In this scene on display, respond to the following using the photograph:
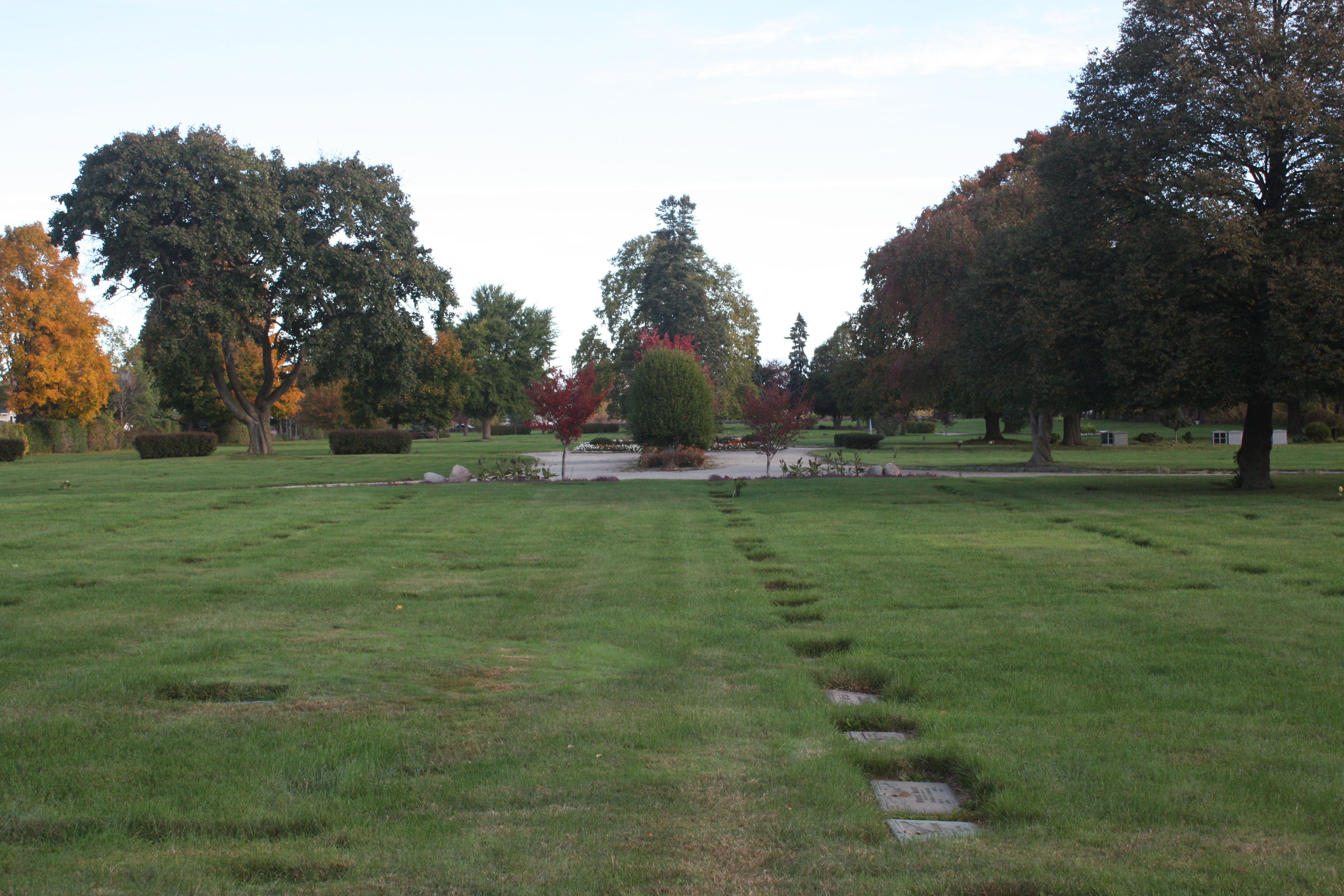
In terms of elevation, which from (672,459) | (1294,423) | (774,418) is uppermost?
→ (774,418)

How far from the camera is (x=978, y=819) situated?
3.50m

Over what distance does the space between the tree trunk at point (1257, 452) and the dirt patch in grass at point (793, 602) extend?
1234 cm

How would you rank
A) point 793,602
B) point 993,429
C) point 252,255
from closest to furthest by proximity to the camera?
point 793,602
point 252,255
point 993,429

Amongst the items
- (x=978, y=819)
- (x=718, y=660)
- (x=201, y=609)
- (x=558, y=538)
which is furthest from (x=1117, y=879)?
(x=558, y=538)

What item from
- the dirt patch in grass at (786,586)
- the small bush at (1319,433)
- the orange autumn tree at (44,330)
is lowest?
the dirt patch in grass at (786,586)

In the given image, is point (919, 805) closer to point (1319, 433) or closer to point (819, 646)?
point (819, 646)

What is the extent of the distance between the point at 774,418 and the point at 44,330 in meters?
35.2

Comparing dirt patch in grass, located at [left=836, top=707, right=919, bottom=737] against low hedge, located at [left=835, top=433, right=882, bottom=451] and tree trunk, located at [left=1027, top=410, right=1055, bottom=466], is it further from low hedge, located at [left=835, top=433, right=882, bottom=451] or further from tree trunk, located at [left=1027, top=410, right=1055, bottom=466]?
low hedge, located at [left=835, top=433, right=882, bottom=451]

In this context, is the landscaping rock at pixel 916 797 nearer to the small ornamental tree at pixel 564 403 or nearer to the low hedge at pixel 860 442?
the small ornamental tree at pixel 564 403

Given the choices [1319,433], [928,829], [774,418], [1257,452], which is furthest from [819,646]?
[1319,433]

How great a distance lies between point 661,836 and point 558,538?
875cm

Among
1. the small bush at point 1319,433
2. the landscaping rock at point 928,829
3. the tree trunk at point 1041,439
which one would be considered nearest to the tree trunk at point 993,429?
the small bush at point 1319,433

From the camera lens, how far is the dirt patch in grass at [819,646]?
616 centimetres

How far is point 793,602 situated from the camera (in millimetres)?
7887
